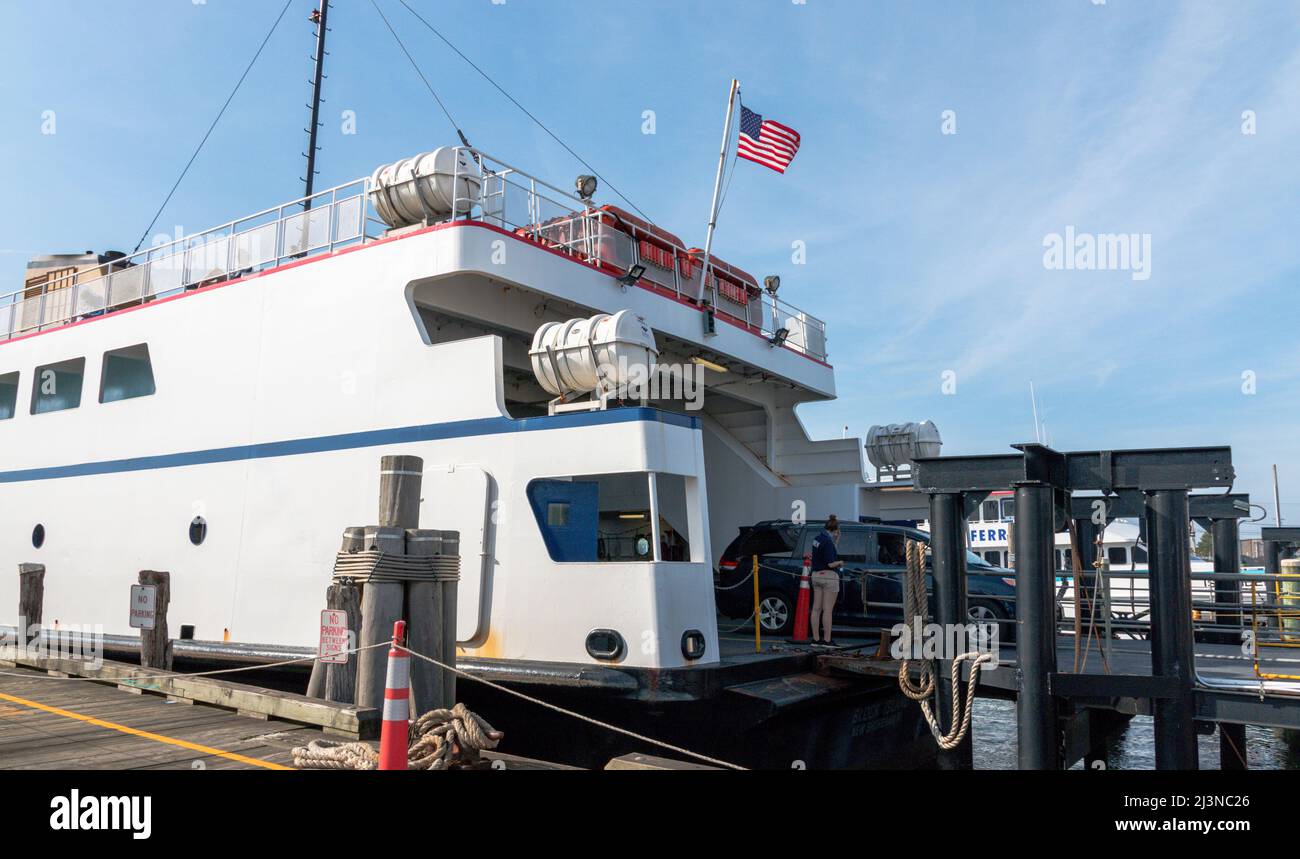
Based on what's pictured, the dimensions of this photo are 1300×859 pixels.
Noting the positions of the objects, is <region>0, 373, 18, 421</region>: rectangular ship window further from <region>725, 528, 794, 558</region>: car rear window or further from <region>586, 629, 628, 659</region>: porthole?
<region>586, 629, 628, 659</region>: porthole

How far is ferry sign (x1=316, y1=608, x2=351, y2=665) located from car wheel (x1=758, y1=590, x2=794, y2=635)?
17.6 feet

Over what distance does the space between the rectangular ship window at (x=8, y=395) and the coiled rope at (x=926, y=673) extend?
13480mm

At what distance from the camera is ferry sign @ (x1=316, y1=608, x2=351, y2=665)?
6.57 m

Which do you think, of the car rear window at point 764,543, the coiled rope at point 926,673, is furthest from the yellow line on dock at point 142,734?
the car rear window at point 764,543

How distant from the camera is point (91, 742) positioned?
6152mm

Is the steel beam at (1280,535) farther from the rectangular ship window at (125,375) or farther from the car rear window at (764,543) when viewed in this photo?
the rectangular ship window at (125,375)

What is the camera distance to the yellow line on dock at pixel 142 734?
5.47m

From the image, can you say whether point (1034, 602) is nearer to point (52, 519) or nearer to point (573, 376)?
point (573, 376)

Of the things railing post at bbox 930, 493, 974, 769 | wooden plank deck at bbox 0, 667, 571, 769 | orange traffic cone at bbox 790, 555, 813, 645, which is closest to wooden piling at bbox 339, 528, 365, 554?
wooden plank deck at bbox 0, 667, 571, 769

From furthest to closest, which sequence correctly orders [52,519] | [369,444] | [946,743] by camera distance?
[52,519]
[369,444]
[946,743]

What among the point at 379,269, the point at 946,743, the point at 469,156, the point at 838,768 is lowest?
the point at 838,768

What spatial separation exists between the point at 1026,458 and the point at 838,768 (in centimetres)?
348

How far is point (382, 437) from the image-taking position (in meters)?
8.84
